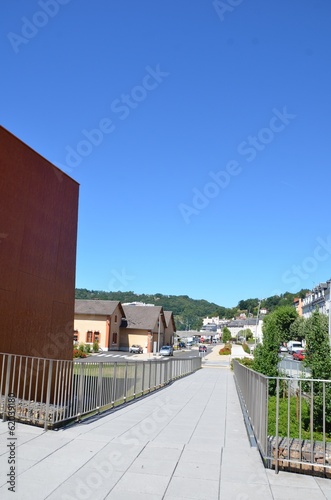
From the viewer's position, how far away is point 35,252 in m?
10.4

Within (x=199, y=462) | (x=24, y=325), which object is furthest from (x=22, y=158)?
(x=199, y=462)

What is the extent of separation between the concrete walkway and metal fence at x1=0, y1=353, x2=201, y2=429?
255 millimetres

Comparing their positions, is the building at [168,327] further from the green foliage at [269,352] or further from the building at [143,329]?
the green foliage at [269,352]

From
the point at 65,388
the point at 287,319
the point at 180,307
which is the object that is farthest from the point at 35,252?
the point at 180,307

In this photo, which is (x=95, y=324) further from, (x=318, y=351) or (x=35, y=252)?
(x=318, y=351)

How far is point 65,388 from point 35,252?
4.46m

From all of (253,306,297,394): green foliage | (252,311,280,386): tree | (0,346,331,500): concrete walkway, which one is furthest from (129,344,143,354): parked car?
(0,346,331,500): concrete walkway

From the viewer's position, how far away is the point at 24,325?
9742 millimetres

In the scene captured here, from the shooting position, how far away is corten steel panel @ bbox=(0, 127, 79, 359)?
9.31 meters

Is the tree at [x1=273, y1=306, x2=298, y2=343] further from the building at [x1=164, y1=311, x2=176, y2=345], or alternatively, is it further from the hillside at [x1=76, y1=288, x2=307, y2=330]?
the hillside at [x1=76, y1=288, x2=307, y2=330]

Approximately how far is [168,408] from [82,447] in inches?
176

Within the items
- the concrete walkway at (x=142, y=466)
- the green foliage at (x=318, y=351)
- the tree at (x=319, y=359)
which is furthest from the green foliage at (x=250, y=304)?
the concrete walkway at (x=142, y=466)

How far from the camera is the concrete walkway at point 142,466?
3.98m

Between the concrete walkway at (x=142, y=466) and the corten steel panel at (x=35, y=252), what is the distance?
3.71 meters
